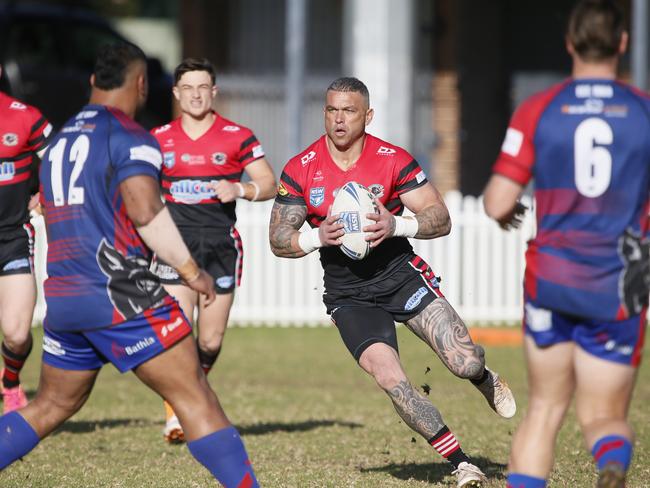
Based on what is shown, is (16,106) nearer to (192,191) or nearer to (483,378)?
(192,191)

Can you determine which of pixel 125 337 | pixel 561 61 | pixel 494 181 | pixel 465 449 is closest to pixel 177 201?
pixel 465 449

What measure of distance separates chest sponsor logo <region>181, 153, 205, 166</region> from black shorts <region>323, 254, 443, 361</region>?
173 cm

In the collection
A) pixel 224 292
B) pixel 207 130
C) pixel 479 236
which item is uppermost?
pixel 207 130

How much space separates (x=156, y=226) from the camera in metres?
5.37

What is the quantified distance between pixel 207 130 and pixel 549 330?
4.09m

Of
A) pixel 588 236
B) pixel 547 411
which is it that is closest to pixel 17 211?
pixel 547 411

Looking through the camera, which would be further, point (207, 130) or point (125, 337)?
point (207, 130)

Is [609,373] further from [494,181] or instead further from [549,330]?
[494,181]

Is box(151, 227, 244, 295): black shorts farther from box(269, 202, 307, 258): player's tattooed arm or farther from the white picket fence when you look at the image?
the white picket fence

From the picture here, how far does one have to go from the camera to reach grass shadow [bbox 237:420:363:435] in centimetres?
927

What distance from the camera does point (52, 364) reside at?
18.5 ft

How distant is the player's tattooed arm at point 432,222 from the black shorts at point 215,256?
6.74ft

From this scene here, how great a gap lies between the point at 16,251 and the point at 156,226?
3.12 metres

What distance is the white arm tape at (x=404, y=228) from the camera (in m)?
6.70
